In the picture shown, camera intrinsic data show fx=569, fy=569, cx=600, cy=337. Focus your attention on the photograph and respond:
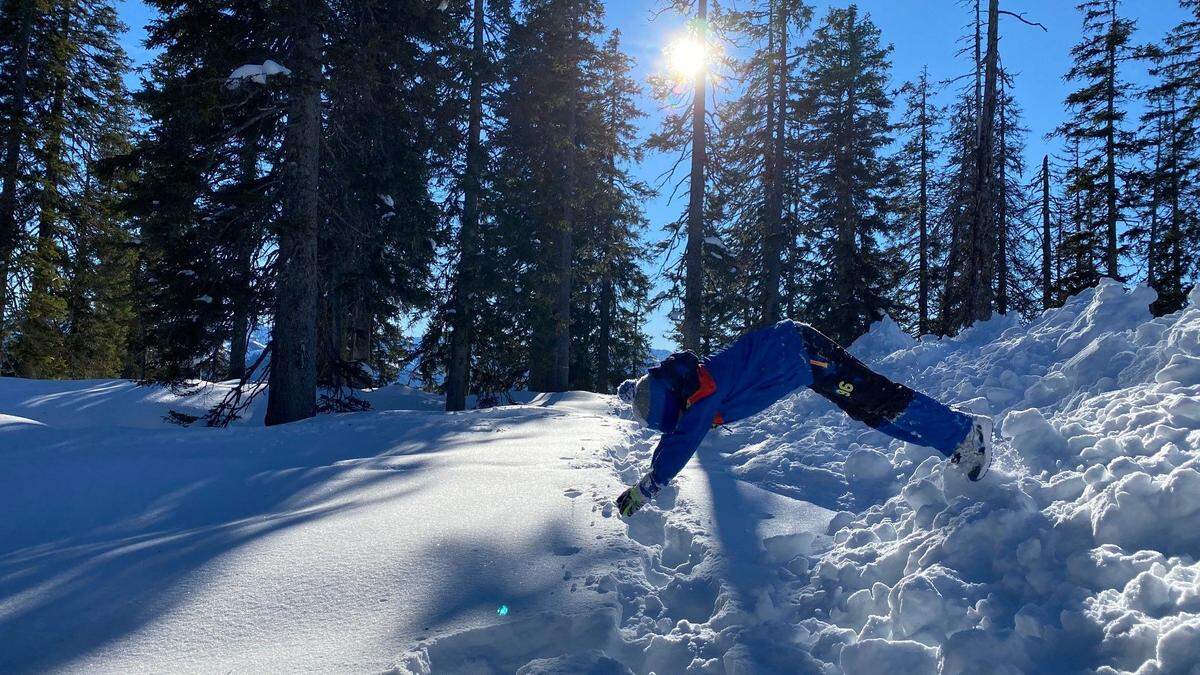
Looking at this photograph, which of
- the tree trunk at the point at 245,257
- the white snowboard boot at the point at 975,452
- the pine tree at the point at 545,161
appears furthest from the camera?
the pine tree at the point at 545,161

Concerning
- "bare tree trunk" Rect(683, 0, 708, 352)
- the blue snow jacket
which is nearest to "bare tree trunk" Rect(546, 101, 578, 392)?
"bare tree trunk" Rect(683, 0, 708, 352)

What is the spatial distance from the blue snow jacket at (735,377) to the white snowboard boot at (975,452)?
0.89 meters

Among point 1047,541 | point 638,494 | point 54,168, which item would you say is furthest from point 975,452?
point 54,168

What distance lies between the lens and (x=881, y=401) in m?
3.46

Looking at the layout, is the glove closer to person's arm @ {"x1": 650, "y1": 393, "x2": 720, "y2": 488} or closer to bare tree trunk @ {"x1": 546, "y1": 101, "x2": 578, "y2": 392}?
person's arm @ {"x1": 650, "y1": 393, "x2": 720, "y2": 488}

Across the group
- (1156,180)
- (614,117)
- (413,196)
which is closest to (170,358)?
(413,196)

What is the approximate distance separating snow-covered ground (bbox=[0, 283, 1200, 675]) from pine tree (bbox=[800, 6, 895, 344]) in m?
16.9

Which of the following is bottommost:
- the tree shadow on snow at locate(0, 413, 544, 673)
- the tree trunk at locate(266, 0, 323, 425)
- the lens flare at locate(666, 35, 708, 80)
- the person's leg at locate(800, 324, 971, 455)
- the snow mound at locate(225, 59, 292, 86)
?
the tree shadow on snow at locate(0, 413, 544, 673)

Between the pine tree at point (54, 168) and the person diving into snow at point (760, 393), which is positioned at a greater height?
the pine tree at point (54, 168)

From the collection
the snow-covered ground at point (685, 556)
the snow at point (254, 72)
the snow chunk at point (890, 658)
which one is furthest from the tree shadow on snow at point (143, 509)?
the snow at point (254, 72)

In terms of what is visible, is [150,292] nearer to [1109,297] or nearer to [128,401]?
[128,401]

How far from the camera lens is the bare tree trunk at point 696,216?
12.7m

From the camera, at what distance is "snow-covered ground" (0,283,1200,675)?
2164 mm

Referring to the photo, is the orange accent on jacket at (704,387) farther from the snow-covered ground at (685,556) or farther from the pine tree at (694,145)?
the pine tree at (694,145)
